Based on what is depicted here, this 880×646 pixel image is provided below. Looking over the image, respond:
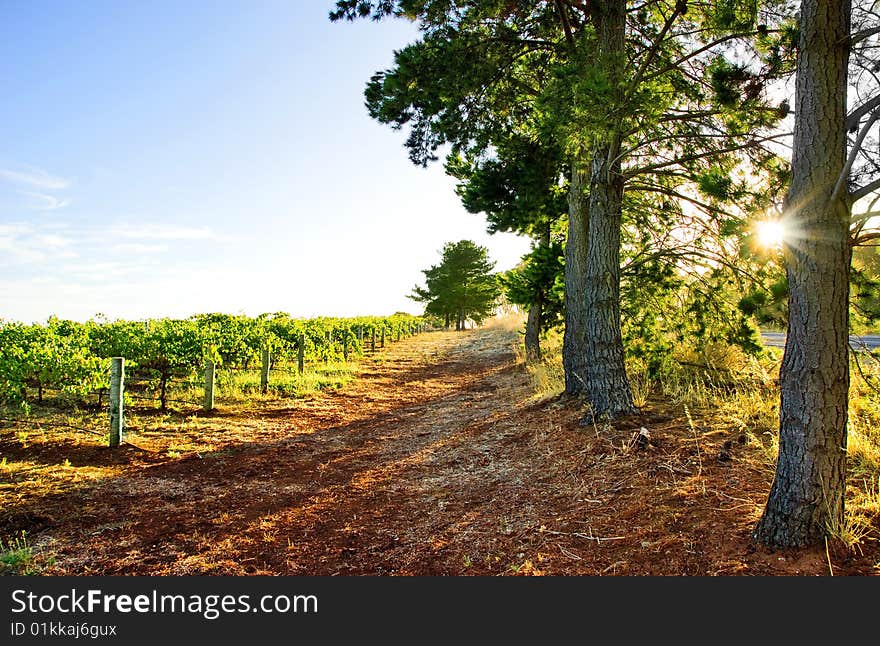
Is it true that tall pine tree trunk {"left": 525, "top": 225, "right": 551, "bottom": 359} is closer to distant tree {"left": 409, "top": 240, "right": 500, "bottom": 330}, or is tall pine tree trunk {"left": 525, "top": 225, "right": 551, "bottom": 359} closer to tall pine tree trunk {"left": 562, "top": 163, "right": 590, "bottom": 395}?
tall pine tree trunk {"left": 562, "top": 163, "right": 590, "bottom": 395}

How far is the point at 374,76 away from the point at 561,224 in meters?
6.92

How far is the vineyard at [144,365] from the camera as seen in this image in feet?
25.2

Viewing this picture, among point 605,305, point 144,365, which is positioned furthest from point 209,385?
point 605,305

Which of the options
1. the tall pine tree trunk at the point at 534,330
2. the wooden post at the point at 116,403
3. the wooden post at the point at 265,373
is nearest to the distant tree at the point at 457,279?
the tall pine tree trunk at the point at 534,330

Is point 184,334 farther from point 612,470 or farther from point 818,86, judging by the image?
point 818,86

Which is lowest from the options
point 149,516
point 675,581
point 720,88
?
point 149,516

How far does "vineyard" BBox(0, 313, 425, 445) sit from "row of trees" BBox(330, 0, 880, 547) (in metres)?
6.00

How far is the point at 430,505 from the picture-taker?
5098 millimetres

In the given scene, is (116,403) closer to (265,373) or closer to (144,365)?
(144,365)

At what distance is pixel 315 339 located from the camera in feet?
55.5

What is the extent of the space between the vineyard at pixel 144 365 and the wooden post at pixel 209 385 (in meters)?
0.02

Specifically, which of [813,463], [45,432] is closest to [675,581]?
[813,463]

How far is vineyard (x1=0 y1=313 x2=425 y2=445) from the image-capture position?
25.2ft

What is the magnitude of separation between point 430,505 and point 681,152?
6.30m
